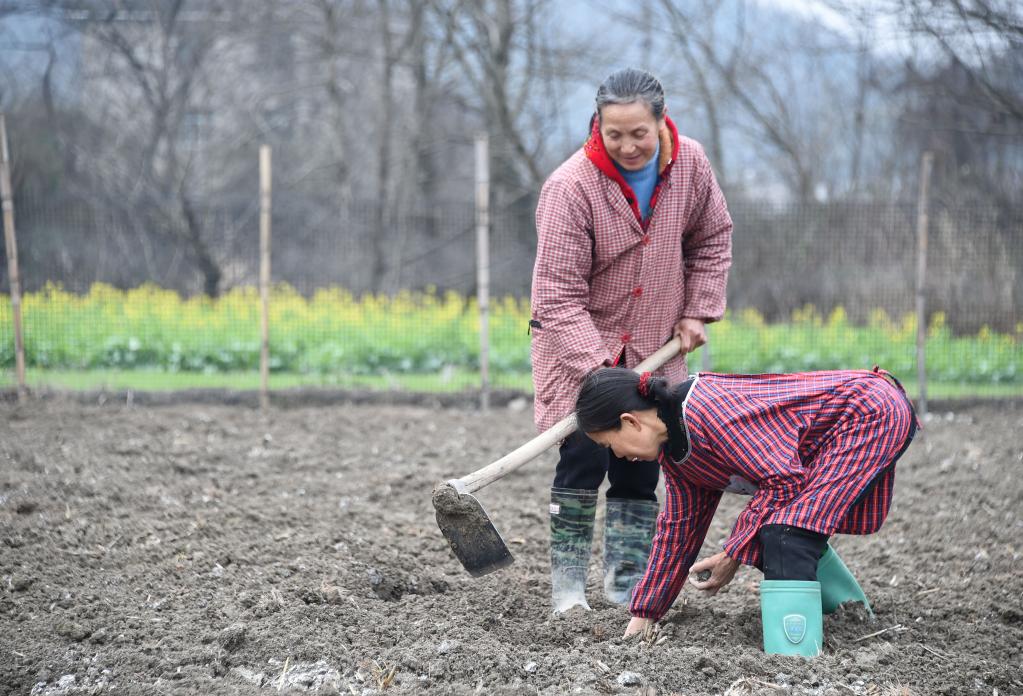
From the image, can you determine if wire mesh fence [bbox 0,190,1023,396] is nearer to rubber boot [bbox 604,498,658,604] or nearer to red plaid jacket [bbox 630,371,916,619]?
rubber boot [bbox 604,498,658,604]

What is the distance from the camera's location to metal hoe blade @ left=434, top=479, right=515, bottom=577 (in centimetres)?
309

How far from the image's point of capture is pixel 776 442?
2711 mm

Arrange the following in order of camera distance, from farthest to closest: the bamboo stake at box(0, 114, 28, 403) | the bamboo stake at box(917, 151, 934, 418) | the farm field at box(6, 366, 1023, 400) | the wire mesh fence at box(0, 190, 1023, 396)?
the wire mesh fence at box(0, 190, 1023, 396)
the farm field at box(6, 366, 1023, 400)
the bamboo stake at box(917, 151, 934, 418)
the bamboo stake at box(0, 114, 28, 403)

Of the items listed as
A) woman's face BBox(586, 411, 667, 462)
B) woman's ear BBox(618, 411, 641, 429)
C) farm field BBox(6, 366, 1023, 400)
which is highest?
woman's ear BBox(618, 411, 641, 429)

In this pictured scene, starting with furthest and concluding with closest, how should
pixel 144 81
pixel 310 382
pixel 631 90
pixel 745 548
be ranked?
pixel 144 81
pixel 310 382
pixel 631 90
pixel 745 548

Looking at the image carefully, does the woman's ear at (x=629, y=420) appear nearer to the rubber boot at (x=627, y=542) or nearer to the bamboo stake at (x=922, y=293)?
the rubber boot at (x=627, y=542)

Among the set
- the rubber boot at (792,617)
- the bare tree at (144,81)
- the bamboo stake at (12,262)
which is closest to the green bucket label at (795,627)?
the rubber boot at (792,617)

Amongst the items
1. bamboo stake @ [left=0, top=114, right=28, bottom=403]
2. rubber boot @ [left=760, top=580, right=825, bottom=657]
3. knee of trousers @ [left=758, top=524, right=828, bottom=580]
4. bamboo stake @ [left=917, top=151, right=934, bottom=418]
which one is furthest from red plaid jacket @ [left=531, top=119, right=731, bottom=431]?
bamboo stake @ [left=0, top=114, right=28, bottom=403]

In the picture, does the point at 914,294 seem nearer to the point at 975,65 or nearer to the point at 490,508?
the point at 975,65

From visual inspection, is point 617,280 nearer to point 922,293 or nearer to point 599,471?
point 599,471

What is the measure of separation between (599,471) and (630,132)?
114 centimetres

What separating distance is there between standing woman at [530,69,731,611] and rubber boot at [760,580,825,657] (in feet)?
2.60

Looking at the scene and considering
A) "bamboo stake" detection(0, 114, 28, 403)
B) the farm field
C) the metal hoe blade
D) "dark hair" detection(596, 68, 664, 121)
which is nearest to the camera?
"dark hair" detection(596, 68, 664, 121)

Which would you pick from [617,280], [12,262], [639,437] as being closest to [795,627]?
[639,437]
